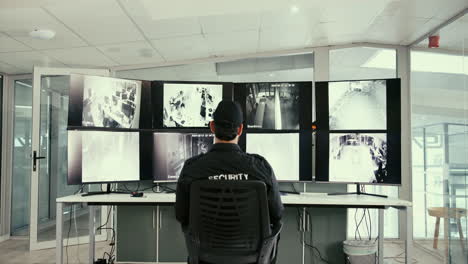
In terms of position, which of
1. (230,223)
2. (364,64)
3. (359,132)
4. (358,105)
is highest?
(364,64)

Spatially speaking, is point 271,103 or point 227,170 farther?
point 271,103

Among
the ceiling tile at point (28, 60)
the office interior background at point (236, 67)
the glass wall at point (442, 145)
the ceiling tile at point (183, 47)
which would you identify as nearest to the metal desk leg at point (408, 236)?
the office interior background at point (236, 67)

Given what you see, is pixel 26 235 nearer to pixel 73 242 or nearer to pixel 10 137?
pixel 73 242

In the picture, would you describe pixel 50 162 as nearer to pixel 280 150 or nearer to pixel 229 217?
pixel 280 150

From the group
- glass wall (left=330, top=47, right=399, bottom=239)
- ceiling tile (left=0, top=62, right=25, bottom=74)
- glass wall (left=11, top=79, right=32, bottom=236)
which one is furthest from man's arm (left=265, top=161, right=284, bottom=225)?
glass wall (left=11, top=79, right=32, bottom=236)

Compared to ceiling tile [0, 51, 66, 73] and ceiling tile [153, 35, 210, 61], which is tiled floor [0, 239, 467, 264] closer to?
ceiling tile [0, 51, 66, 73]

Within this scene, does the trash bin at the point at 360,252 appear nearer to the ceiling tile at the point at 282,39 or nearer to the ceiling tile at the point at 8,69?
the ceiling tile at the point at 282,39

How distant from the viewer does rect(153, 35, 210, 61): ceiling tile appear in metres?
4.27

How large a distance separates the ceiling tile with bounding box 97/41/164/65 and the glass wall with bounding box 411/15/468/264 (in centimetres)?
342

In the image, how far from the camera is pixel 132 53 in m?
4.62

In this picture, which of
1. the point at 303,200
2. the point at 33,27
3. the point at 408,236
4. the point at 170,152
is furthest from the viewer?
the point at 33,27

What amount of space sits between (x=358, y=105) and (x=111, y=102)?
2.25 metres

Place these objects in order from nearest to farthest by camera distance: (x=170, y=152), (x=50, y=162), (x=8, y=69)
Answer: (x=170, y=152)
(x=50, y=162)
(x=8, y=69)

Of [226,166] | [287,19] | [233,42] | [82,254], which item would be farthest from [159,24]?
[82,254]
